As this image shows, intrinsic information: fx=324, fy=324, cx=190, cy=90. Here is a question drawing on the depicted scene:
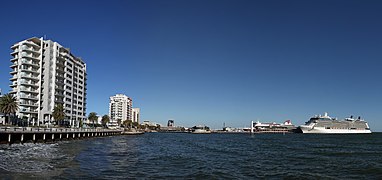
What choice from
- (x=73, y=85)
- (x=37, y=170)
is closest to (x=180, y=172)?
(x=37, y=170)

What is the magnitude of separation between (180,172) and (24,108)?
10287 centimetres

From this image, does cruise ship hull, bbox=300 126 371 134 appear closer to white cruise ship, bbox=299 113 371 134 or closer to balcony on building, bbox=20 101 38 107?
white cruise ship, bbox=299 113 371 134

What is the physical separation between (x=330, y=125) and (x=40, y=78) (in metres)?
152

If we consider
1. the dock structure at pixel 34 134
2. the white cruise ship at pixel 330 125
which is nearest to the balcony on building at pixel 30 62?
the dock structure at pixel 34 134

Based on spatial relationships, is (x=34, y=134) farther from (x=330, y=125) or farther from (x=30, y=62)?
(x=330, y=125)

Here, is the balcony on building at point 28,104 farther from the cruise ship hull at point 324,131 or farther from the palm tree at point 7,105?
the cruise ship hull at point 324,131

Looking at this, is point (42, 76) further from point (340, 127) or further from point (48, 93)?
point (340, 127)

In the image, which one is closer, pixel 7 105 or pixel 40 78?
pixel 7 105

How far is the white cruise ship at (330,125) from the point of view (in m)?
184

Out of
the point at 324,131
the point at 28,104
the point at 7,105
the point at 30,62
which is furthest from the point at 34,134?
the point at 324,131

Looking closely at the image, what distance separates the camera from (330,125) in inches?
7274

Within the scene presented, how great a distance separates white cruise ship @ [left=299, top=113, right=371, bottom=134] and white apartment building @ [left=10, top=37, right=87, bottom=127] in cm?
13191

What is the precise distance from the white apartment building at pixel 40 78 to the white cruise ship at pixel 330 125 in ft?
433

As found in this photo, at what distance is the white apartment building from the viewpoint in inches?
4496
